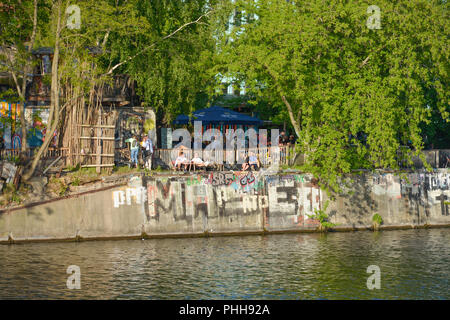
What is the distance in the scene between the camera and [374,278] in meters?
21.6

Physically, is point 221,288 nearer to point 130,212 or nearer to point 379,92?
point 130,212

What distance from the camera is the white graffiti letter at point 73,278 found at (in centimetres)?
2089

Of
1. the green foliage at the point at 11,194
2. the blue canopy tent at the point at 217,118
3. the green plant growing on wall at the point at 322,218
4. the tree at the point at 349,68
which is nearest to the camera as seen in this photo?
the green foliage at the point at 11,194

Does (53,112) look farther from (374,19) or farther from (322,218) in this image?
(374,19)

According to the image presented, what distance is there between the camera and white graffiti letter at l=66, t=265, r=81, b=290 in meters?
20.9

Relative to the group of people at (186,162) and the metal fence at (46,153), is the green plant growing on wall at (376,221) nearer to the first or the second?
the group of people at (186,162)

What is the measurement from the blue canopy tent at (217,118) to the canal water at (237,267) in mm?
9256

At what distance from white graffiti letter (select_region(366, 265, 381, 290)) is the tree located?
27.8 feet

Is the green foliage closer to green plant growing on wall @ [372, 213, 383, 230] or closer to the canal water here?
the canal water

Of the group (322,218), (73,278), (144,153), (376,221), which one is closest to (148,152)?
(144,153)

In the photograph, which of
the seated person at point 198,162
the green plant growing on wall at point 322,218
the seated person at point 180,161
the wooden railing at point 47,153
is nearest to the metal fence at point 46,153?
the wooden railing at point 47,153

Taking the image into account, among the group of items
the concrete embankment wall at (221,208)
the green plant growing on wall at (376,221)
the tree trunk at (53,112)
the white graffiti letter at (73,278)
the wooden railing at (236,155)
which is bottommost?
the white graffiti letter at (73,278)

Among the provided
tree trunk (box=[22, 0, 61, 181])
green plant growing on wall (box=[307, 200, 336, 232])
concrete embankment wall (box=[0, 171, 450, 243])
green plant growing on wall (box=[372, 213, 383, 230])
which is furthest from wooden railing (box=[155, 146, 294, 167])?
tree trunk (box=[22, 0, 61, 181])

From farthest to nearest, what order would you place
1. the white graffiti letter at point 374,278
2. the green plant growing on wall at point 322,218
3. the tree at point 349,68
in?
the green plant growing on wall at point 322,218 → the tree at point 349,68 → the white graffiti letter at point 374,278
